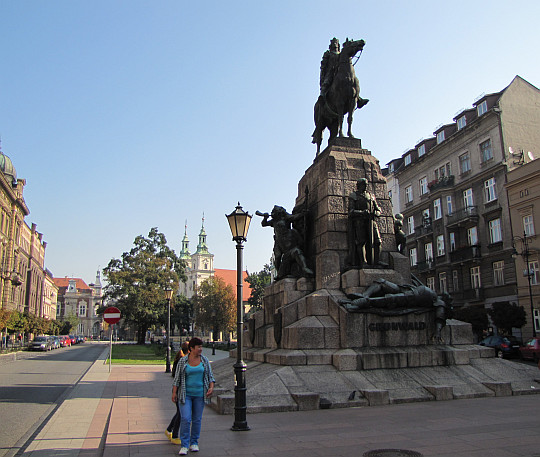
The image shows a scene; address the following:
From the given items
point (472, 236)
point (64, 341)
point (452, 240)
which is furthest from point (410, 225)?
point (64, 341)

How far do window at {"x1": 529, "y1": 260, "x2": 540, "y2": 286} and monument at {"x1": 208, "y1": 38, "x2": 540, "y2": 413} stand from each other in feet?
69.2

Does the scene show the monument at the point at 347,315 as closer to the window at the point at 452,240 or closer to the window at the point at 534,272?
the window at the point at 534,272

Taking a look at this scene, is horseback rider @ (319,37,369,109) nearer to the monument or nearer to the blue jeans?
the monument

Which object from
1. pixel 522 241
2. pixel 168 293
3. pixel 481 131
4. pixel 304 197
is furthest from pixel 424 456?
pixel 481 131

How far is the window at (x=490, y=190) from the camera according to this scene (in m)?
35.8

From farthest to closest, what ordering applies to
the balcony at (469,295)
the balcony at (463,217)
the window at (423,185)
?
the window at (423,185), the balcony at (463,217), the balcony at (469,295)

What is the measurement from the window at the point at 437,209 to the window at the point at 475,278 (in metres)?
6.30

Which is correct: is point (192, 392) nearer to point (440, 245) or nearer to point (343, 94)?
point (343, 94)

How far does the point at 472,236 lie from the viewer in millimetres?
38125

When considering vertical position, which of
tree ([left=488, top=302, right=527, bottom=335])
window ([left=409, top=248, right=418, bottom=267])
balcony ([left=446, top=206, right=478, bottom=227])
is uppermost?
balcony ([left=446, top=206, right=478, bottom=227])

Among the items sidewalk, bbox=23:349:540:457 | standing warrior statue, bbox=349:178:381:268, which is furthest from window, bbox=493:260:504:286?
sidewalk, bbox=23:349:540:457

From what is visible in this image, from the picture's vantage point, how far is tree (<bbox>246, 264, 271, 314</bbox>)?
88812mm

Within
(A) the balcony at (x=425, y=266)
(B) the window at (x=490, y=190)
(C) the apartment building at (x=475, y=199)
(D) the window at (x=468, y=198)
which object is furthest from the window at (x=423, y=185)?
(B) the window at (x=490, y=190)

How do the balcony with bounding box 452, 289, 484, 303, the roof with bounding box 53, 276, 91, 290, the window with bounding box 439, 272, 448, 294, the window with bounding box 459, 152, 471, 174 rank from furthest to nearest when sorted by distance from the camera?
1. the roof with bounding box 53, 276, 91, 290
2. the window with bounding box 439, 272, 448, 294
3. the window with bounding box 459, 152, 471, 174
4. the balcony with bounding box 452, 289, 484, 303
